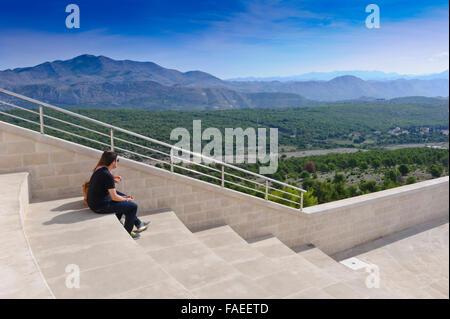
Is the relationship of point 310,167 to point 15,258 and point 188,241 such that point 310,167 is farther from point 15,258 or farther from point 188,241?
point 15,258

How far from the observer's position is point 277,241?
696 centimetres

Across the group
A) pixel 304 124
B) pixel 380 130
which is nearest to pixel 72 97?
pixel 304 124

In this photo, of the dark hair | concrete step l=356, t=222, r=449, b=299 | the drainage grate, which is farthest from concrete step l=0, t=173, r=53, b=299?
the drainage grate

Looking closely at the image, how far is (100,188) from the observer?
439cm

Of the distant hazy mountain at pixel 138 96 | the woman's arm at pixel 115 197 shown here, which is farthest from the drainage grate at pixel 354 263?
the distant hazy mountain at pixel 138 96

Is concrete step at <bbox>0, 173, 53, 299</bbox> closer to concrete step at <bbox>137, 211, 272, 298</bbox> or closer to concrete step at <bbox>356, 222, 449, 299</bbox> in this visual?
concrete step at <bbox>137, 211, 272, 298</bbox>

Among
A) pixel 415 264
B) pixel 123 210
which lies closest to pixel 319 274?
pixel 123 210

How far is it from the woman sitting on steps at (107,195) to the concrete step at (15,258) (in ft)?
3.04

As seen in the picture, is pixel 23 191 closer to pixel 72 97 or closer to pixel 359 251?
pixel 359 251

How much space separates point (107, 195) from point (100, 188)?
17cm

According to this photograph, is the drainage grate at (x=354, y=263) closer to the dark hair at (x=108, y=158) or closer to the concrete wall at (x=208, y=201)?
the concrete wall at (x=208, y=201)

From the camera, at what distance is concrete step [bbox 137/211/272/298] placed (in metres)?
3.43

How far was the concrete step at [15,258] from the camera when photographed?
2402 millimetres

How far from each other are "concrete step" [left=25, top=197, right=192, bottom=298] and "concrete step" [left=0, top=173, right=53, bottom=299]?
25 centimetres
